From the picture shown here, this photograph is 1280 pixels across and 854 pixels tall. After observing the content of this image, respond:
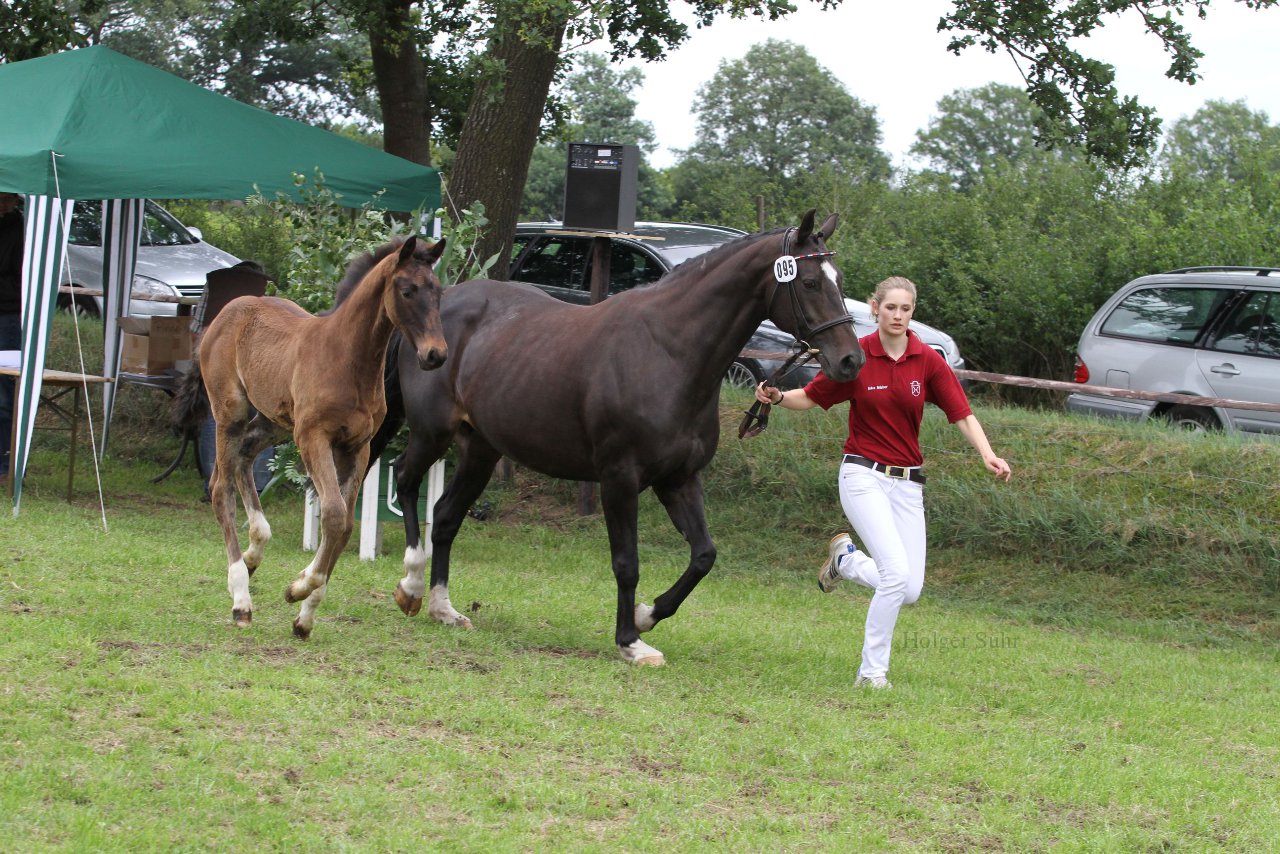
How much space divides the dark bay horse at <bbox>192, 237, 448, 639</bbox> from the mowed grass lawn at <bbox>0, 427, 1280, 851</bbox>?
1.52 ft

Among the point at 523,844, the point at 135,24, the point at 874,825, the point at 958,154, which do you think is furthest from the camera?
the point at 958,154

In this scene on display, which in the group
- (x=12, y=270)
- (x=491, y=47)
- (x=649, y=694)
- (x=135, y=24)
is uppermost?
(x=135, y=24)

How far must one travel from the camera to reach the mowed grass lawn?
4.27 m

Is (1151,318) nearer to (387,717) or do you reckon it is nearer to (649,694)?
(649,694)

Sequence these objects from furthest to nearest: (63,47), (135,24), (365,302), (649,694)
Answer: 1. (135,24)
2. (63,47)
3. (365,302)
4. (649,694)

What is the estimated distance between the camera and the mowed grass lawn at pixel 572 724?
14.0ft

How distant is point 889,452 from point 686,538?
44.6 inches

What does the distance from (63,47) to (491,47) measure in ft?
21.2

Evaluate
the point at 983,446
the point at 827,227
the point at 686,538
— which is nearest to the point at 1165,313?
the point at 983,446

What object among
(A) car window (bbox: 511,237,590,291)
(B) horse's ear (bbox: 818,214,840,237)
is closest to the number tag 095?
(B) horse's ear (bbox: 818,214,840,237)

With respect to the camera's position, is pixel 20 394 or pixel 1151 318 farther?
pixel 1151 318

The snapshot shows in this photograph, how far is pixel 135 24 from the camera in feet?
171

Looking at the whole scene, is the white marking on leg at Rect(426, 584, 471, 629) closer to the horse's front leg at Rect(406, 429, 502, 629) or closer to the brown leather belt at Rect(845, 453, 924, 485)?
the horse's front leg at Rect(406, 429, 502, 629)

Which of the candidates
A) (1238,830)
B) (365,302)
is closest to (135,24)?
(365,302)
